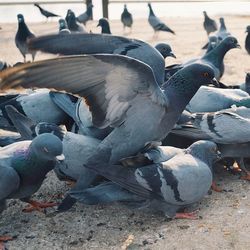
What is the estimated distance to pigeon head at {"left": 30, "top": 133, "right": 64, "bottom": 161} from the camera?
344 centimetres

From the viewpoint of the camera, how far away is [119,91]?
11.3 feet

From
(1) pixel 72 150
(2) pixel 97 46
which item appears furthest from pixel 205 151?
(2) pixel 97 46

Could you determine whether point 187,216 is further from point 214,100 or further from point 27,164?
point 214,100

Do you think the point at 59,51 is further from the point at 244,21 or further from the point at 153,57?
the point at 244,21

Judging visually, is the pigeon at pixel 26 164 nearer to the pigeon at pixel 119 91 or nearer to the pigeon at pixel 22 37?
the pigeon at pixel 119 91

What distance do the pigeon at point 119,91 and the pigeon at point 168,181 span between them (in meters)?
0.25

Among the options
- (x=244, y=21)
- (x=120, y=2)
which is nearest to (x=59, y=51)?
(x=244, y=21)

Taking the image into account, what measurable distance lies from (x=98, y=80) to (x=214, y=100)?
2140mm

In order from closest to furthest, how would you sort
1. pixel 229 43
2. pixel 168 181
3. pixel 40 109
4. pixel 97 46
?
pixel 168 181, pixel 97 46, pixel 40 109, pixel 229 43

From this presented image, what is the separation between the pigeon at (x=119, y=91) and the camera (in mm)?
3102

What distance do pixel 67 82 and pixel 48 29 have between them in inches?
505

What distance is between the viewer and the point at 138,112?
3684 millimetres

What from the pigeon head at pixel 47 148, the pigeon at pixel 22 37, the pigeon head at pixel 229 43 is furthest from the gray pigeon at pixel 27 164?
the pigeon at pixel 22 37

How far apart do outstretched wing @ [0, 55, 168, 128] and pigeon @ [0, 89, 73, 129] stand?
4.28 ft
